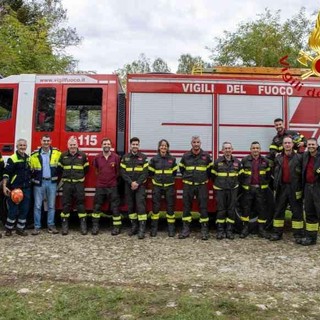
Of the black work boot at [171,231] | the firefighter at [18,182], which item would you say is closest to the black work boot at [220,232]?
the black work boot at [171,231]

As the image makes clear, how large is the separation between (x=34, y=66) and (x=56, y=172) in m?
9.06

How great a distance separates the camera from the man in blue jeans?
6.98 metres

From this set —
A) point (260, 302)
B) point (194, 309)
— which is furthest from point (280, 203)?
point (194, 309)

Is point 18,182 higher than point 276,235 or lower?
higher

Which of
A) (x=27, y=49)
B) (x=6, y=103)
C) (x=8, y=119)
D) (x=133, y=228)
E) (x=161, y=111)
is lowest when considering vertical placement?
(x=133, y=228)

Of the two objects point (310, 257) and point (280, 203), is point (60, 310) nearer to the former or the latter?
point (310, 257)

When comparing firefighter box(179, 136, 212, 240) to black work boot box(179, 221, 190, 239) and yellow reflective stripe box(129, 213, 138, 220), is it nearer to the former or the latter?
black work boot box(179, 221, 190, 239)

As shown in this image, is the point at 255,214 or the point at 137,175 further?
the point at 255,214

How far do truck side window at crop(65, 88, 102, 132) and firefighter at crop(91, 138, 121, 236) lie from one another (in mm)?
461

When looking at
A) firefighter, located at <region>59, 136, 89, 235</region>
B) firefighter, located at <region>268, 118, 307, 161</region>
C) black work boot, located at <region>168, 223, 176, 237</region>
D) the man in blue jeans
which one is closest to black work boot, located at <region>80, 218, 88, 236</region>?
firefighter, located at <region>59, 136, 89, 235</region>

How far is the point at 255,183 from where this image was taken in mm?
6969

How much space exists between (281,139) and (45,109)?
13.7 ft

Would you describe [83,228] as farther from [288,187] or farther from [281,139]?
[281,139]

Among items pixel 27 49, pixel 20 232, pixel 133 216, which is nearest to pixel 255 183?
pixel 133 216
